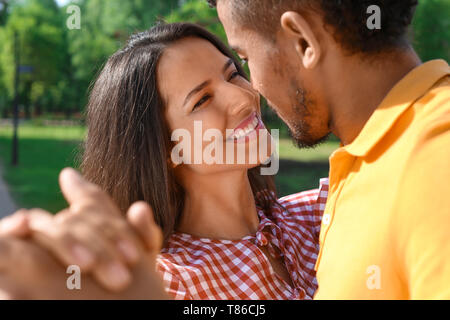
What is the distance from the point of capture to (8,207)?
35.0ft

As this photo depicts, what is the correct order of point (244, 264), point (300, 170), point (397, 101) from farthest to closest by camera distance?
point (300, 170), point (244, 264), point (397, 101)

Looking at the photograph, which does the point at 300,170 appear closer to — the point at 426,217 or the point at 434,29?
the point at 434,29

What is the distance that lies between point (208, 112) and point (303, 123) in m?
0.84

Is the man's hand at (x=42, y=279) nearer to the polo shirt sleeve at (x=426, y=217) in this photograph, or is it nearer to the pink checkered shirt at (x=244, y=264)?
the polo shirt sleeve at (x=426, y=217)

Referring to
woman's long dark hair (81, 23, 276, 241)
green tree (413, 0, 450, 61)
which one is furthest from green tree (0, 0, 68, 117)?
woman's long dark hair (81, 23, 276, 241)

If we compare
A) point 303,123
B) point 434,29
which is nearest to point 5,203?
point 303,123

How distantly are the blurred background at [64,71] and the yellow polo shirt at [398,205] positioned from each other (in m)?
0.71

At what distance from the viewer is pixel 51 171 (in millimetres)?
16188

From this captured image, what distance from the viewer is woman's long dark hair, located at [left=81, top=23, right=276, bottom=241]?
278 centimetres

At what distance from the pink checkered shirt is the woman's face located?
40cm

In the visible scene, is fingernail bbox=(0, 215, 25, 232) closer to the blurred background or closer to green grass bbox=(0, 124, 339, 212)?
the blurred background

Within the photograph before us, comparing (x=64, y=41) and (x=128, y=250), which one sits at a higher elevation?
(x=64, y=41)
